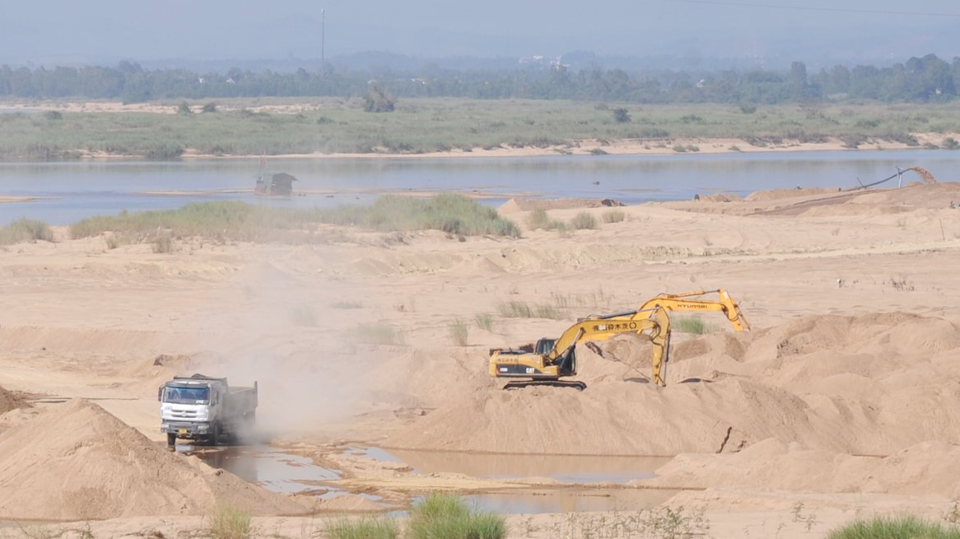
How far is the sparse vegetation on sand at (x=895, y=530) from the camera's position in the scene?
11266 millimetres

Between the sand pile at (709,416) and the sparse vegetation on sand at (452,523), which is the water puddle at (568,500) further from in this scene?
the sparse vegetation on sand at (452,523)

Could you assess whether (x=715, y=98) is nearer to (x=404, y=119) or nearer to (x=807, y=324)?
(x=404, y=119)

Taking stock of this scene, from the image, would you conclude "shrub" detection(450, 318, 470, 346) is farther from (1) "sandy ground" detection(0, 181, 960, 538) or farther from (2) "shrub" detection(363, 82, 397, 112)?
(2) "shrub" detection(363, 82, 397, 112)

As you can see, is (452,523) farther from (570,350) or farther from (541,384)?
(541,384)

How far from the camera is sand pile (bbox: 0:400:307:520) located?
14.3 meters

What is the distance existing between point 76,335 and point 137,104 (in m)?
141

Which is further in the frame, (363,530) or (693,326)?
(693,326)

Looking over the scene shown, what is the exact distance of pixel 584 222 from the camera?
4550cm

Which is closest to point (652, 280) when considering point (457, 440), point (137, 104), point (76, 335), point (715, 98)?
point (76, 335)

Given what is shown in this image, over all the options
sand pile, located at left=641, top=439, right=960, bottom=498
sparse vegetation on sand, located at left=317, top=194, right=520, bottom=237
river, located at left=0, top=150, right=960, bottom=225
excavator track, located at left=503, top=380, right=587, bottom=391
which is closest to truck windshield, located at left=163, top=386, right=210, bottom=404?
excavator track, located at left=503, top=380, right=587, bottom=391

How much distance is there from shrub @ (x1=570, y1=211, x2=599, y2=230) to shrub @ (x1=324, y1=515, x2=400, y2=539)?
33144 millimetres

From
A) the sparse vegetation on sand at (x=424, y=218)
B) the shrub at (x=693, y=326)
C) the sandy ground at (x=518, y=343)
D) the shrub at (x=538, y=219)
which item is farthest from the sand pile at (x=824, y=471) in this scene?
the shrub at (x=538, y=219)

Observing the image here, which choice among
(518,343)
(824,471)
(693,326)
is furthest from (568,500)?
(693,326)

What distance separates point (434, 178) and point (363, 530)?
58358mm
